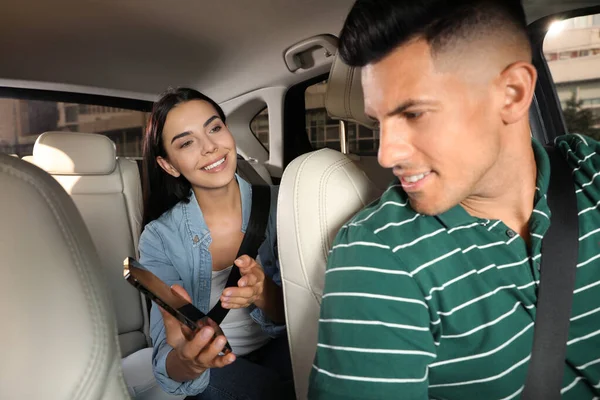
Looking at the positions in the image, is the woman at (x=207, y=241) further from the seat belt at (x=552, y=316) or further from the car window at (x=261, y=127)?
the car window at (x=261, y=127)

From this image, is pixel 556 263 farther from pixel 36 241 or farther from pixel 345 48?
pixel 36 241

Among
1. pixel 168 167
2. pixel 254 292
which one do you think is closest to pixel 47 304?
pixel 254 292

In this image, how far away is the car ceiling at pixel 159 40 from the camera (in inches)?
85.4

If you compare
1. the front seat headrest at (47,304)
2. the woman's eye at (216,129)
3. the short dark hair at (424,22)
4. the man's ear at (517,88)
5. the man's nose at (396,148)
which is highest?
the short dark hair at (424,22)

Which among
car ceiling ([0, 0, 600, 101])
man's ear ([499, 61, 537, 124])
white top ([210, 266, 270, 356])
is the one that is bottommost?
white top ([210, 266, 270, 356])

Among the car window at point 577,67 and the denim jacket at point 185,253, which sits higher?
the car window at point 577,67

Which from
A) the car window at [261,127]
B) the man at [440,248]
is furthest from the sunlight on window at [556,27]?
the car window at [261,127]

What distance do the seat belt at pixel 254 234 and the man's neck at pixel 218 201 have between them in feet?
0.24

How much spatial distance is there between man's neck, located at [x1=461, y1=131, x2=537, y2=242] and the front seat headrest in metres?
0.71

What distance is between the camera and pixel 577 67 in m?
1.61

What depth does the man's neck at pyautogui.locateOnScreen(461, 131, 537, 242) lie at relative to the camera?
989 millimetres

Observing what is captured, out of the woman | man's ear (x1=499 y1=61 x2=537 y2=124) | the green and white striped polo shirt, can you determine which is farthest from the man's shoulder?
the woman

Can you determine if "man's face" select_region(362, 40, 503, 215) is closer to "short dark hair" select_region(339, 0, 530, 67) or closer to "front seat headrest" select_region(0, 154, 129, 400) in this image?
"short dark hair" select_region(339, 0, 530, 67)


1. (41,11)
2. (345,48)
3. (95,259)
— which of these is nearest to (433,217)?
(345,48)
